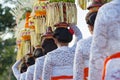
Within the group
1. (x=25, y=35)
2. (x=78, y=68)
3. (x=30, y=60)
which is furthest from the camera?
(x=25, y=35)

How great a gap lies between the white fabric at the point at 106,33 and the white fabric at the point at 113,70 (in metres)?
0.05

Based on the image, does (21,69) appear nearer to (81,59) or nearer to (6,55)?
(81,59)

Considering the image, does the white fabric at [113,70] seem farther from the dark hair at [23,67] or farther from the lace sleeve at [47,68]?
the dark hair at [23,67]

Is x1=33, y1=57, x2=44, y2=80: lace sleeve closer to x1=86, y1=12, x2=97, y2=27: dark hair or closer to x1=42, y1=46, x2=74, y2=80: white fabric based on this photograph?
x1=42, y1=46, x2=74, y2=80: white fabric

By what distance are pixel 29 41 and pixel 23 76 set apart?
95 cm

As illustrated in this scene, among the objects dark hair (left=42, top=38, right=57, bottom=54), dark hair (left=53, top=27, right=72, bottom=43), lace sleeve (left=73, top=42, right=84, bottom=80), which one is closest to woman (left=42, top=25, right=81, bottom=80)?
dark hair (left=53, top=27, right=72, bottom=43)

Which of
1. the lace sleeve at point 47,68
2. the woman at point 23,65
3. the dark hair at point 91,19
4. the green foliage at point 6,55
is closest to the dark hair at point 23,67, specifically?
the woman at point 23,65

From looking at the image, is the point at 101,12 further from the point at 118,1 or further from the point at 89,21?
the point at 89,21

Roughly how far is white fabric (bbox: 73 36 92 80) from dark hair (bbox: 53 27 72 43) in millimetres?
936

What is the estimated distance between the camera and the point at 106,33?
292 centimetres

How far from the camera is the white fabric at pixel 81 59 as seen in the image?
3658mm

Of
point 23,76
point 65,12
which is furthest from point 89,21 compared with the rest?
point 23,76

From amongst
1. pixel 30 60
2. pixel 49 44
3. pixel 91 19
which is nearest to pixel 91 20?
pixel 91 19

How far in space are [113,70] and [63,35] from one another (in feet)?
6.53
